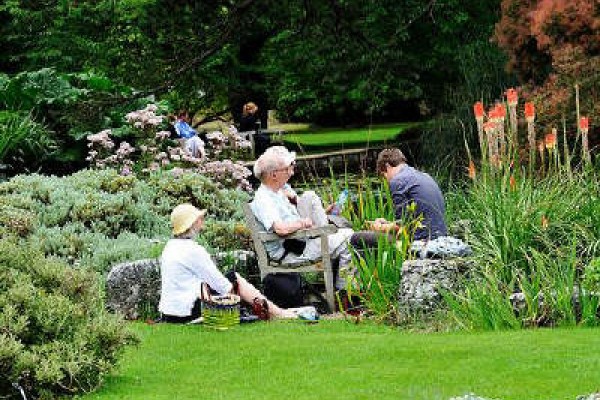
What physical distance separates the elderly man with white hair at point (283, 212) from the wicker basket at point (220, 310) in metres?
1.23

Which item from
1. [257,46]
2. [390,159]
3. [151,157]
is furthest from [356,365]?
[257,46]

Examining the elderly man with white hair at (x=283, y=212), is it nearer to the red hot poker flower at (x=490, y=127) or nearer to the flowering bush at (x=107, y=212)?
the flowering bush at (x=107, y=212)

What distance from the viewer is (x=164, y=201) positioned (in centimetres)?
1439

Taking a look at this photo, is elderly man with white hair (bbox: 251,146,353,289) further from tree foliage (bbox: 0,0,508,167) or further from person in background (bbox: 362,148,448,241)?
tree foliage (bbox: 0,0,508,167)

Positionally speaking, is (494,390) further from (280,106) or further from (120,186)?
(280,106)

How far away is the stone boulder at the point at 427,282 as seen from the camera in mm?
11070

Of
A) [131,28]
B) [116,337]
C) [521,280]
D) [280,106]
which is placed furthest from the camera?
[280,106]

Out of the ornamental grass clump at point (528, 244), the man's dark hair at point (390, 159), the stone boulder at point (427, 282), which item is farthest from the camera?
the man's dark hair at point (390, 159)

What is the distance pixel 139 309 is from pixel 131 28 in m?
26.4

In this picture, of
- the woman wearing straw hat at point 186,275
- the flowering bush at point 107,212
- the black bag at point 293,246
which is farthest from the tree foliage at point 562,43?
the woman wearing straw hat at point 186,275

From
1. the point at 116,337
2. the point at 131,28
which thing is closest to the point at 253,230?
the point at 116,337

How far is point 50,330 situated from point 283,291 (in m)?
3.98

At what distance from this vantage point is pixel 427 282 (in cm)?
1113

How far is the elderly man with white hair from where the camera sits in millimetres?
11984
